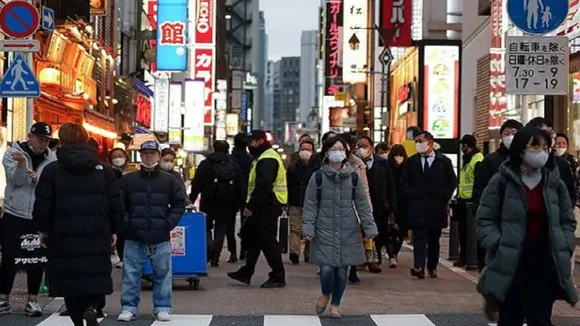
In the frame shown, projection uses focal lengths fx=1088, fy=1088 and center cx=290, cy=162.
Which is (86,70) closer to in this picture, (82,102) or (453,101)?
(82,102)

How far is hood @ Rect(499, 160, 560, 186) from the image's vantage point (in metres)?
7.23

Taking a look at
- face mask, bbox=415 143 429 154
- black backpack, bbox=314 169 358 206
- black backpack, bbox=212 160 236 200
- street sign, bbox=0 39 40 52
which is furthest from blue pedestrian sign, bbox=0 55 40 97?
face mask, bbox=415 143 429 154

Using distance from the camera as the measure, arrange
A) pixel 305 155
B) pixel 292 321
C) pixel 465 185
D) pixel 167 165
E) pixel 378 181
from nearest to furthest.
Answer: pixel 292 321 → pixel 167 165 → pixel 378 181 → pixel 465 185 → pixel 305 155

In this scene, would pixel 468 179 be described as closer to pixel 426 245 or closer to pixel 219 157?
pixel 426 245

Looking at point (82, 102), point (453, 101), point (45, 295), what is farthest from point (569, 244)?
point (453, 101)

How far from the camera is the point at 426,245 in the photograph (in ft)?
47.9

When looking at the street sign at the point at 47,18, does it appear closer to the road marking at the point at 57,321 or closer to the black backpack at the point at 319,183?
the road marking at the point at 57,321

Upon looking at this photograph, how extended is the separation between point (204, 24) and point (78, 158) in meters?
58.3

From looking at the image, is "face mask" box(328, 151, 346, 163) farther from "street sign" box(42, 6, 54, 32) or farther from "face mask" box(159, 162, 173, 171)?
"street sign" box(42, 6, 54, 32)

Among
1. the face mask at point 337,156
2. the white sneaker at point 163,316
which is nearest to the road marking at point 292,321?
the white sneaker at point 163,316

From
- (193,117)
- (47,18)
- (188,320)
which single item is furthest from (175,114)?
(188,320)

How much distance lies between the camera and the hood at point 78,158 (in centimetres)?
855

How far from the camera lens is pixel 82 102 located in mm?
32469

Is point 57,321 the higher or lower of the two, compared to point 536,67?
lower
